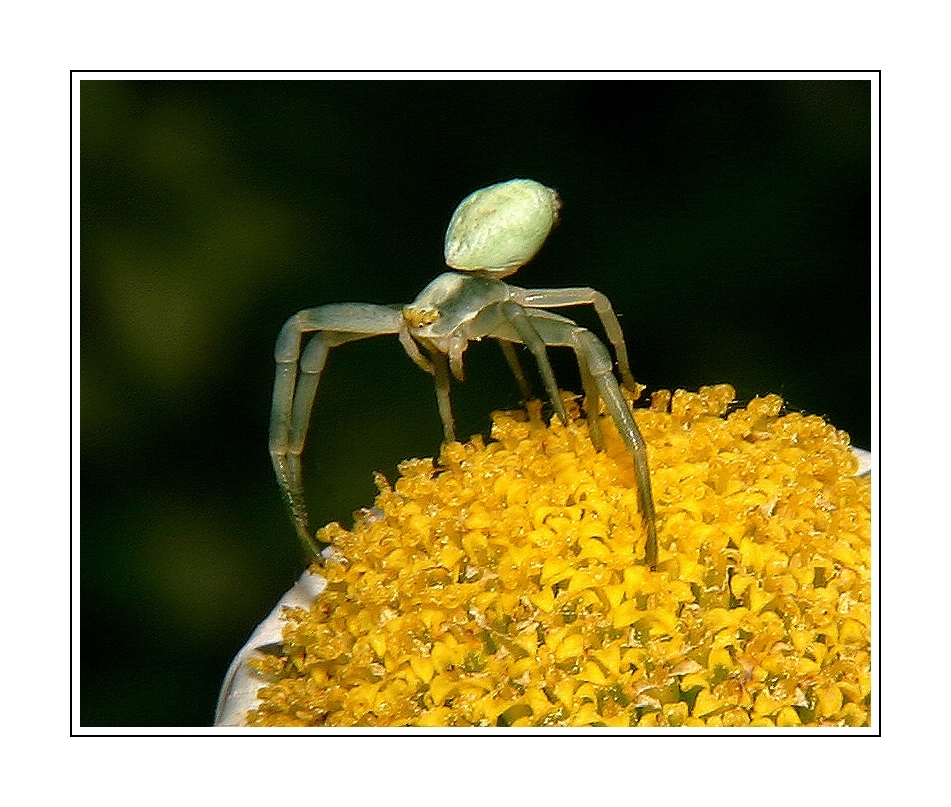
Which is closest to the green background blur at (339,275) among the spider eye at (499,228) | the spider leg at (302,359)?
the spider eye at (499,228)

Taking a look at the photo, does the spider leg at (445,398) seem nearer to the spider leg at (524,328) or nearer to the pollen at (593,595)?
the pollen at (593,595)

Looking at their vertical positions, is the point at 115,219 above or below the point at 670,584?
above

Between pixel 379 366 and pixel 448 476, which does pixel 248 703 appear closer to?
pixel 448 476

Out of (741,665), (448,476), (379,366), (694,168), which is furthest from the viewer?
(379,366)

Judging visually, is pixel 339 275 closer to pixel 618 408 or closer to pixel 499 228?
pixel 499 228

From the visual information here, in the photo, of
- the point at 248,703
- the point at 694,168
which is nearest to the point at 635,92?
the point at 694,168

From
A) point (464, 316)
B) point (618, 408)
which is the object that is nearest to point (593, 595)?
point (618, 408)
